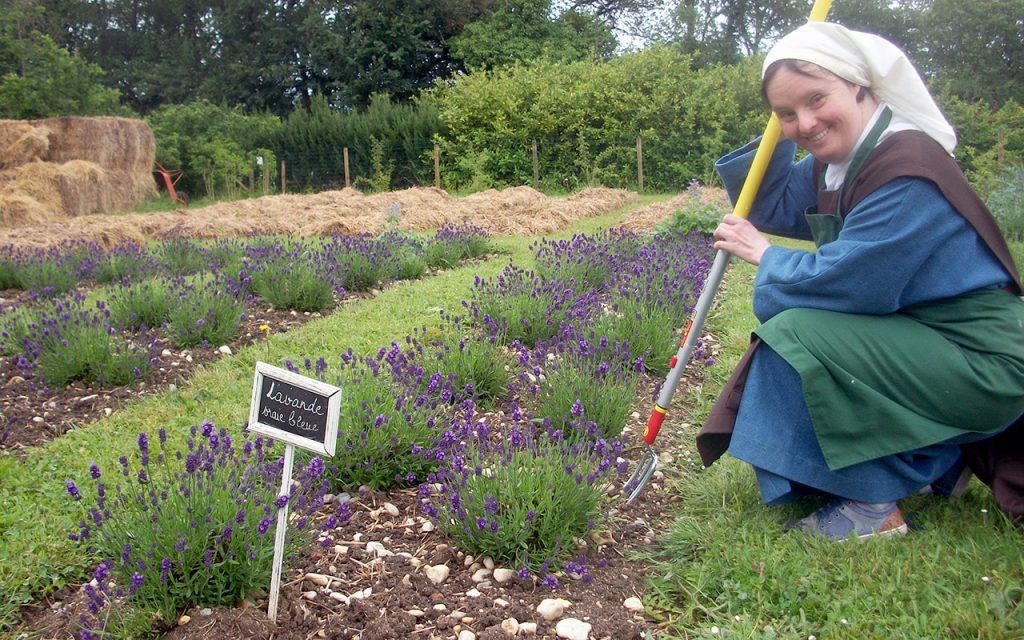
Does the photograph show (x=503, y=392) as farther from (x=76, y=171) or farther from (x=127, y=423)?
(x=76, y=171)

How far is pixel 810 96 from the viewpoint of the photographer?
2.44 metres

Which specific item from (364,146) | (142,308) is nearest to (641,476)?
(142,308)

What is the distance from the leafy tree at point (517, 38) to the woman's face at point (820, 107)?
2902 cm

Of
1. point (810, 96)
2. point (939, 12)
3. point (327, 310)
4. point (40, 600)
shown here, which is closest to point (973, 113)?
point (939, 12)

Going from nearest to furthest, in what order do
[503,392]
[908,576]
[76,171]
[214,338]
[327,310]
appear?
[908,576] → [503,392] → [214,338] → [327,310] → [76,171]

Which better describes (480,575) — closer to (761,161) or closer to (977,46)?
(761,161)

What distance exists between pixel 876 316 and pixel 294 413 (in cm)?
177

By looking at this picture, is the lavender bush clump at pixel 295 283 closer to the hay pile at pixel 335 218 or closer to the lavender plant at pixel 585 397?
the lavender plant at pixel 585 397

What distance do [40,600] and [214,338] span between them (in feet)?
8.81

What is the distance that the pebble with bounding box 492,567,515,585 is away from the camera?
254 centimetres

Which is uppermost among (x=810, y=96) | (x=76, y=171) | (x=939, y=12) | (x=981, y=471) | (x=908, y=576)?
(x=939, y=12)

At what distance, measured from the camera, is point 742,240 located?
2.68 m

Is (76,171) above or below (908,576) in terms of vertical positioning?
below

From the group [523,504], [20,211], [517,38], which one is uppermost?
[517,38]
